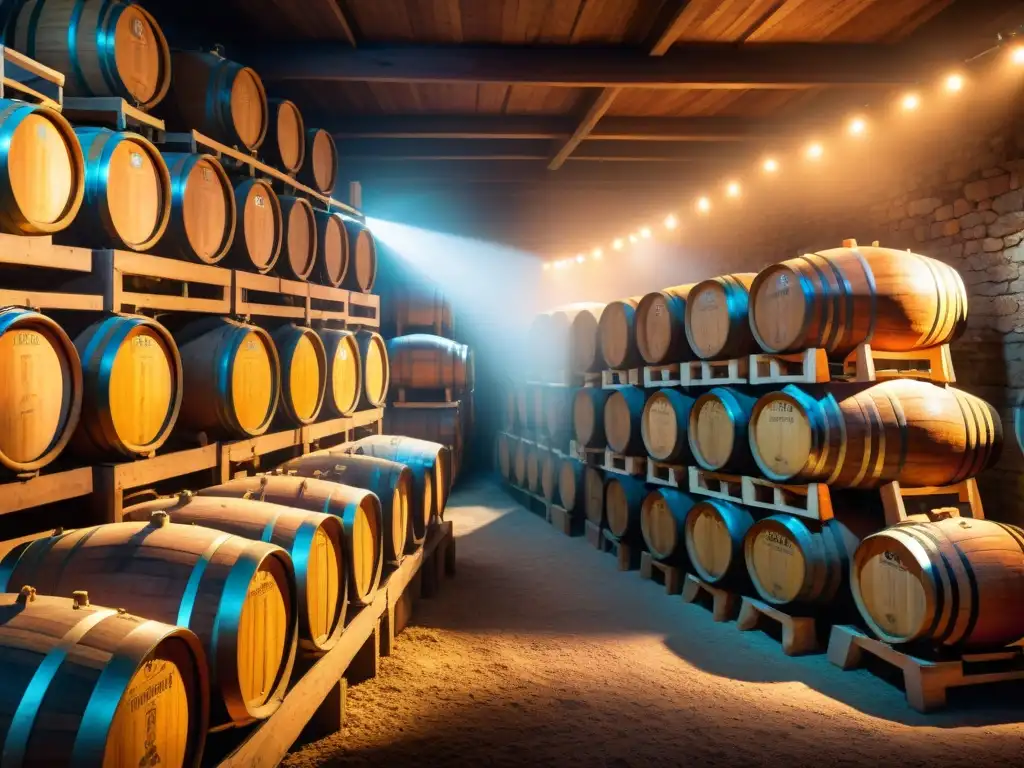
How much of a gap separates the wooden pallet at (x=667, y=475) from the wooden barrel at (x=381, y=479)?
7.83ft

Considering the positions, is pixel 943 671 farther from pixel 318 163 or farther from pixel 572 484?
pixel 318 163

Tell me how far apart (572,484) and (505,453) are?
113 inches

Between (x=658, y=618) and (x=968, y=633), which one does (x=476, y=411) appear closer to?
(x=658, y=618)

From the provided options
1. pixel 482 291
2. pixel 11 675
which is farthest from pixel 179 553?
pixel 482 291

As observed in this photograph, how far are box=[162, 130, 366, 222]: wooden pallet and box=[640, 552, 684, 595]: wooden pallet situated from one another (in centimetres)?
425

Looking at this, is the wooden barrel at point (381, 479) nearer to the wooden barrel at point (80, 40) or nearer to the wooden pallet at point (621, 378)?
the wooden barrel at point (80, 40)

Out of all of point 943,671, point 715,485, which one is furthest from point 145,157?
point 943,671

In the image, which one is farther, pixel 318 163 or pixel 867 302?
pixel 318 163

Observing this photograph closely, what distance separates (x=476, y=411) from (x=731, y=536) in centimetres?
912

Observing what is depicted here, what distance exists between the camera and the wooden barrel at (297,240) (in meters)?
5.58

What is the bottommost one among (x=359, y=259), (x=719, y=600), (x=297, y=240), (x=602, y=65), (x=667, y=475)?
(x=719, y=600)

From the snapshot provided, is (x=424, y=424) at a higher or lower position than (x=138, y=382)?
lower

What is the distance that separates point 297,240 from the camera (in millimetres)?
5695

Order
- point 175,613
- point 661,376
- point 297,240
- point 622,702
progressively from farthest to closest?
1. point 661,376
2. point 297,240
3. point 622,702
4. point 175,613
